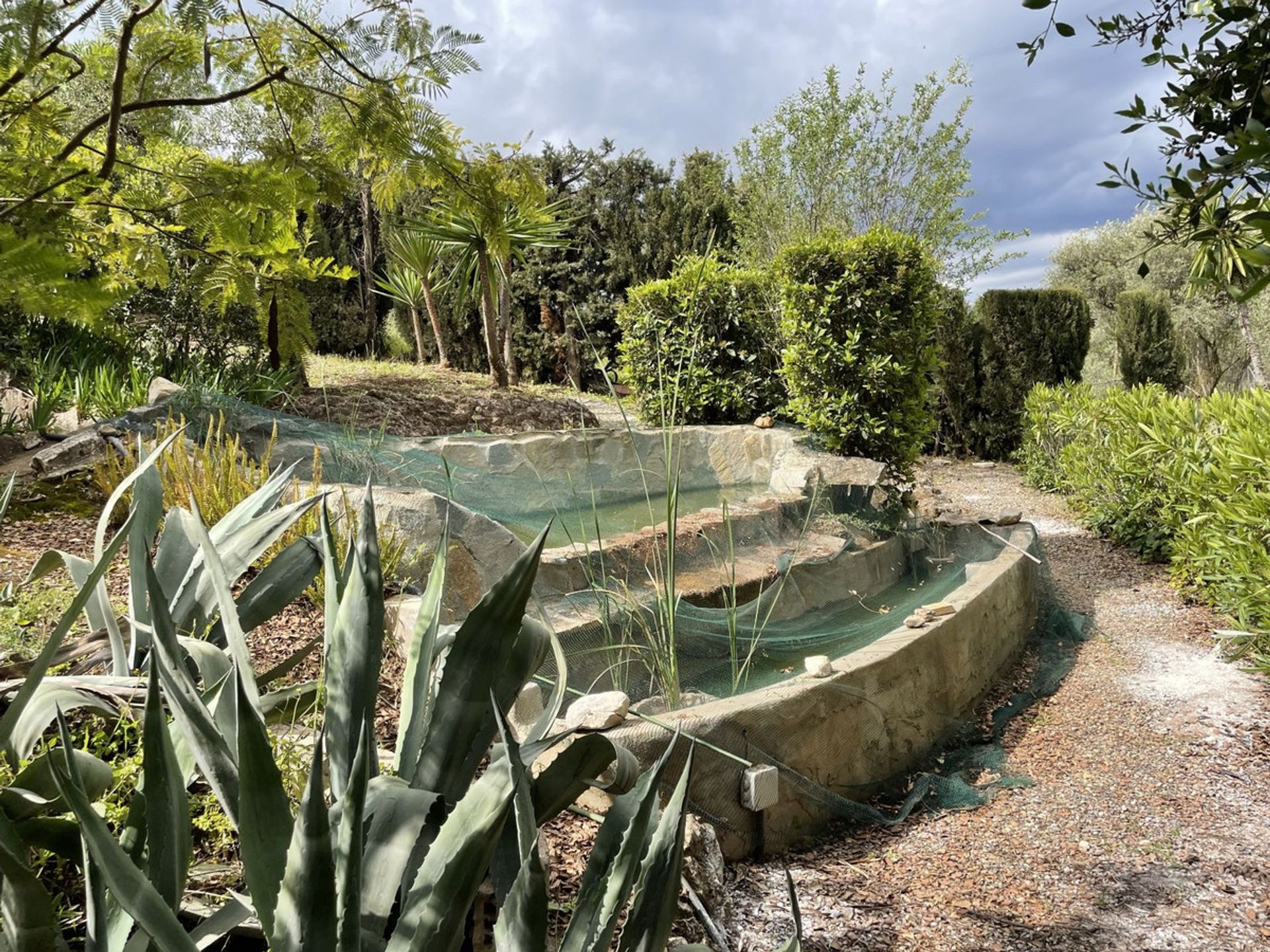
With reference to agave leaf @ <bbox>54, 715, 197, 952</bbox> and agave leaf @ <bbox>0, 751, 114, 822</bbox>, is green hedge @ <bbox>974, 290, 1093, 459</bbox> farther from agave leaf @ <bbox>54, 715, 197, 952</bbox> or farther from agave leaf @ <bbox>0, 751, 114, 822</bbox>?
agave leaf @ <bbox>54, 715, 197, 952</bbox>

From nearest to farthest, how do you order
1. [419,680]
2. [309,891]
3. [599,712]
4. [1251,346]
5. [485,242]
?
[309,891]
[419,680]
[599,712]
[485,242]
[1251,346]

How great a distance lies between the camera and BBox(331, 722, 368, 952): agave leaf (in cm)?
75

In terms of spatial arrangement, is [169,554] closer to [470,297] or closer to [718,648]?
[718,648]

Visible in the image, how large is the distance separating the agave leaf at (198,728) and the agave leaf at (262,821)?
82mm

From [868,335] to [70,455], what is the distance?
5.17m

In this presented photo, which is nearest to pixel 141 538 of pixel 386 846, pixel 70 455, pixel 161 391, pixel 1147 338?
pixel 386 846

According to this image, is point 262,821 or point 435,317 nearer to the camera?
point 262,821

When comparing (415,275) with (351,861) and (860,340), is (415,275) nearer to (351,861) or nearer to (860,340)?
(860,340)

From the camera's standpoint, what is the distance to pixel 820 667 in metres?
2.73

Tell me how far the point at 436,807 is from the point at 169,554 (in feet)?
3.18

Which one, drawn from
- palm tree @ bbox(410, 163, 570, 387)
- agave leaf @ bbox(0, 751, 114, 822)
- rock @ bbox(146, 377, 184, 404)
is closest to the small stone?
agave leaf @ bbox(0, 751, 114, 822)

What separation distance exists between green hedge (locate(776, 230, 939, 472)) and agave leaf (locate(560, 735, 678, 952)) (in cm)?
530

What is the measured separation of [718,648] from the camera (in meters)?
3.22

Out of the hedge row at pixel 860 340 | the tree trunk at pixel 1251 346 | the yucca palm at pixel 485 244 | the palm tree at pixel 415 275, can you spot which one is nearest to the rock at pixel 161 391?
the hedge row at pixel 860 340
